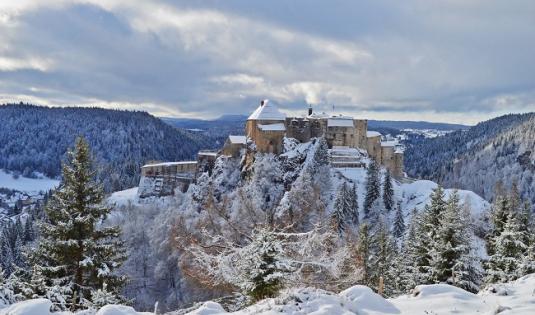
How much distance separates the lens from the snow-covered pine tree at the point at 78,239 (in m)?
13.9

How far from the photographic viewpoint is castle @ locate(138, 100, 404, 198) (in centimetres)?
5744

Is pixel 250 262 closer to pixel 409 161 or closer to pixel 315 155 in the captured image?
pixel 315 155

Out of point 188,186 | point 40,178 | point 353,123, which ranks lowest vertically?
point 40,178

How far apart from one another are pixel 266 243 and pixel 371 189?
45526mm

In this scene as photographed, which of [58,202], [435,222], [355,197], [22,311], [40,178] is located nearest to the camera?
[22,311]

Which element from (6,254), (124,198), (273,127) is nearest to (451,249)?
(273,127)

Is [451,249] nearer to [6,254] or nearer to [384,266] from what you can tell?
[384,266]

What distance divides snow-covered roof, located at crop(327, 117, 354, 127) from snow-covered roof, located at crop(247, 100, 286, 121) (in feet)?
19.8

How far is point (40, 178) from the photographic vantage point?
589 ft

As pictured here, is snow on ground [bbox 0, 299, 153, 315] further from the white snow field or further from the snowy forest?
the snowy forest

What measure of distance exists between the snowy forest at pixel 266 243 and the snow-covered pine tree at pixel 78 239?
0.11 feet

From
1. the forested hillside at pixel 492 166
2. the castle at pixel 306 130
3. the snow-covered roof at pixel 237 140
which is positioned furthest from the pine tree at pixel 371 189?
the forested hillside at pixel 492 166

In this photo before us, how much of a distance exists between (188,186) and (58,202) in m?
50.7

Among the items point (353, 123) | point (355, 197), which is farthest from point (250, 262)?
point (353, 123)
